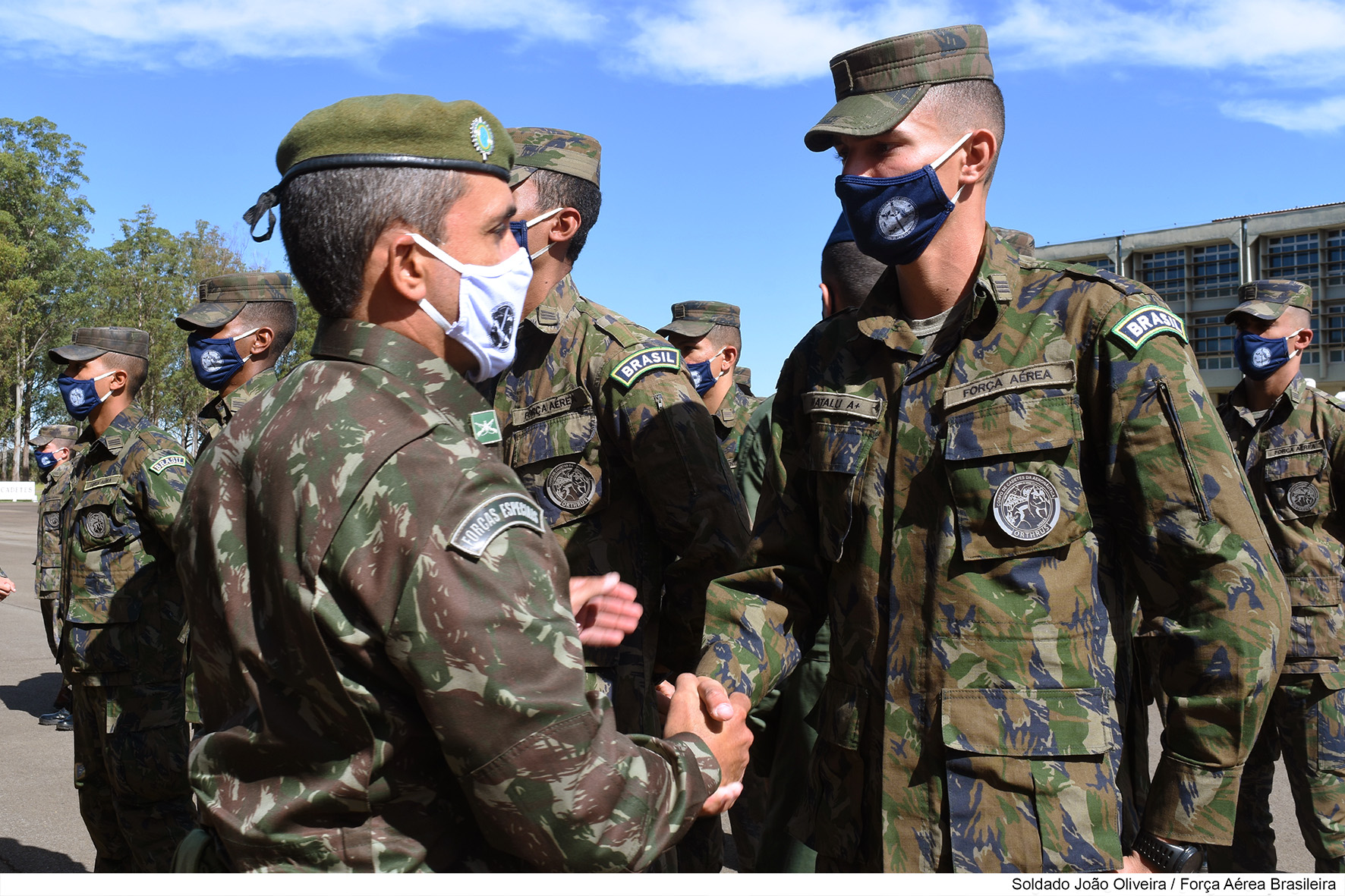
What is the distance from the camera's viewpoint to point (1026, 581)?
7.11ft

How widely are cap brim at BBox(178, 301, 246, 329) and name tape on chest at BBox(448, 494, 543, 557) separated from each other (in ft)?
16.0

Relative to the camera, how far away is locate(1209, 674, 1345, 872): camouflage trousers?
5.07m

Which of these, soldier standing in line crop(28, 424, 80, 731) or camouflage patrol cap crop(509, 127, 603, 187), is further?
soldier standing in line crop(28, 424, 80, 731)

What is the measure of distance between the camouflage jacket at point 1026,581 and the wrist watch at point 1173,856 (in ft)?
0.12

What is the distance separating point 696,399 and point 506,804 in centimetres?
211

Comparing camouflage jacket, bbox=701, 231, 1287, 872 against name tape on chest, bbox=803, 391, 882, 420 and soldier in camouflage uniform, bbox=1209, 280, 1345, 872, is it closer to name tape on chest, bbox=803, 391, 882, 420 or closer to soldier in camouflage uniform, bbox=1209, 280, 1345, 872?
name tape on chest, bbox=803, 391, 882, 420

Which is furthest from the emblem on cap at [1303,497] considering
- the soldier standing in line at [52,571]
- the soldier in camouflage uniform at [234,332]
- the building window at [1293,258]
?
the building window at [1293,258]

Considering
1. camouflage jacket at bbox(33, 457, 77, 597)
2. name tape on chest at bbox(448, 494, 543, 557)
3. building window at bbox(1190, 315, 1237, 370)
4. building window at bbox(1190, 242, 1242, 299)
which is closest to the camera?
name tape on chest at bbox(448, 494, 543, 557)

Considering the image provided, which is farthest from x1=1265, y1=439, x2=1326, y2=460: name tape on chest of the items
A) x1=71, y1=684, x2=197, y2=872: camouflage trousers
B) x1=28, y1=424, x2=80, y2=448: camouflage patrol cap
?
x1=28, y1=424, x2=80, y2=448: camouflage patrol cap

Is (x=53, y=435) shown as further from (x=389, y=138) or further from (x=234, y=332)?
(x=389, y=138)

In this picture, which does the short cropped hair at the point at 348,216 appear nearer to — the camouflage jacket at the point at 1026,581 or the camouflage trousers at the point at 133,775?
the camouflage jacket at the point at 1026,581

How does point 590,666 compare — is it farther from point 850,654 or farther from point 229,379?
point 229,379

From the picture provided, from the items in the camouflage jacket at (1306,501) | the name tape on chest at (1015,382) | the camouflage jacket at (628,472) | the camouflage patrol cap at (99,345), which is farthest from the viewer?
the camouflage patrol cap at (99,345)

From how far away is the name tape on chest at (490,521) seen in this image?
1.44m
